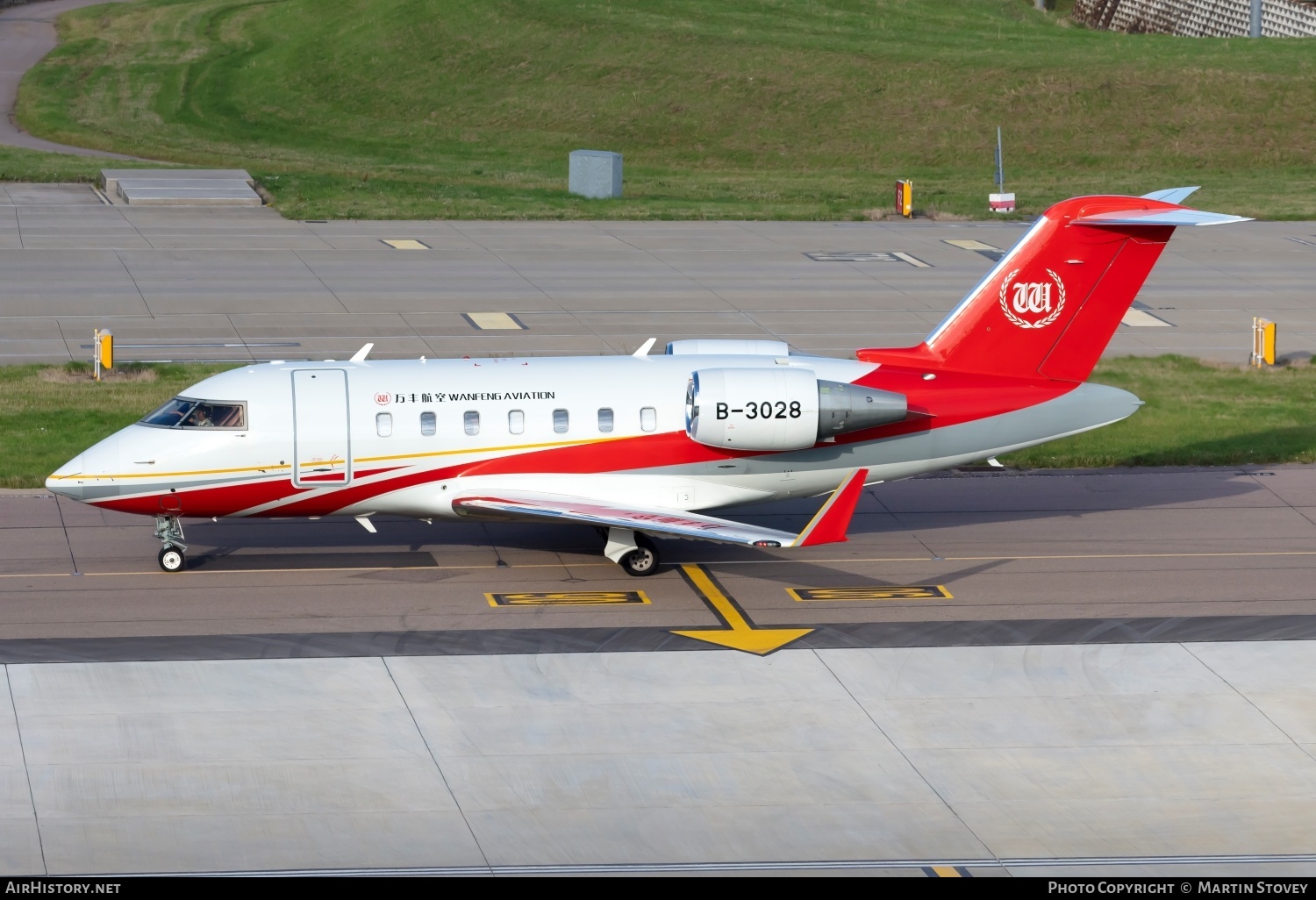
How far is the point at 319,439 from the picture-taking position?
79.4ft

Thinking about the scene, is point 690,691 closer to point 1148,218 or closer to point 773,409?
point 773,409

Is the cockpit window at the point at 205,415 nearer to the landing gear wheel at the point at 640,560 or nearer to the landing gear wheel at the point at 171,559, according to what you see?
the landing gear wheel at the point at 171,559

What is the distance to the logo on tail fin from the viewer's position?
25.9 metres

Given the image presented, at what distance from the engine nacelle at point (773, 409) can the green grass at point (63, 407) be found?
12558 mm

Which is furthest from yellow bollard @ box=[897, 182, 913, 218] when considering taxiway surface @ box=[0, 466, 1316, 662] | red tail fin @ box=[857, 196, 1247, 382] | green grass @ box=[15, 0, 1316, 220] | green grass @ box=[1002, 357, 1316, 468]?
red tail fin @ box=[857, 196, 1247, 382]

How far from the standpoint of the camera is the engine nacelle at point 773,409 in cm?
2425

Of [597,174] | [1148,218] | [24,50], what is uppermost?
[1148,218]

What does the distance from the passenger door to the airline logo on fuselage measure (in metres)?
0.63

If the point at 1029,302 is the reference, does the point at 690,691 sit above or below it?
below

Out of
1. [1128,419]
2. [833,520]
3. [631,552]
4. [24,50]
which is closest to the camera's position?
[833,520]

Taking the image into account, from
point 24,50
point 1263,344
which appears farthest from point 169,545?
point 24,50

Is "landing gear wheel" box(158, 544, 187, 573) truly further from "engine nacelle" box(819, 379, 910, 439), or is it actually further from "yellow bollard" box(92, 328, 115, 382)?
"yellow bollard" box(92, 328, 115, 382)

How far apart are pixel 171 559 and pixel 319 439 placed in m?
2.93
